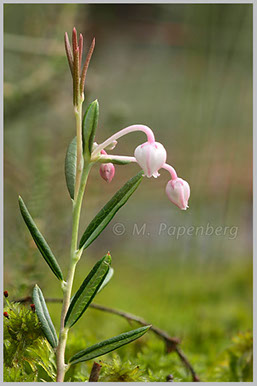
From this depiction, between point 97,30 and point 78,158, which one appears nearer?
point 78,158

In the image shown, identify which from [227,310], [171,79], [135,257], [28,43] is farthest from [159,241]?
[171,79]

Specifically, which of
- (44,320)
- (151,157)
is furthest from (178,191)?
(44,320)

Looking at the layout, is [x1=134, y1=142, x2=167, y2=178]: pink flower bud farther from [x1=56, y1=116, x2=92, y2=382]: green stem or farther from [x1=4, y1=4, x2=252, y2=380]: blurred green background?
[x1=4, y1=4, x2=252, y2=380]: blurred green background

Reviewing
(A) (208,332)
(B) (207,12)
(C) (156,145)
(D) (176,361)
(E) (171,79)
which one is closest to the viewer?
(C) (156,145)

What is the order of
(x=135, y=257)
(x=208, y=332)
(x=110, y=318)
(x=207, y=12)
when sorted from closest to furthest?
(x=208, y=332) < (x=110, y=318) < (x=207, y=12) < (x=135, y=257)

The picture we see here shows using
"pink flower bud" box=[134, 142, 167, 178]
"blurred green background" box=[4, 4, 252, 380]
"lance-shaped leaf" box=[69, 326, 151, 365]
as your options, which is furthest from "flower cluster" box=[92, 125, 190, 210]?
"blurred green background" box=[4, 4, 252, 380]

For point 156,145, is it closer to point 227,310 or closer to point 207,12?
point 227,310

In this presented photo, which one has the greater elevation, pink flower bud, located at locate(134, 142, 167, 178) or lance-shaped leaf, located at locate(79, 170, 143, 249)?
pink flower bud, located at locate(134, 142, 167, 178)
